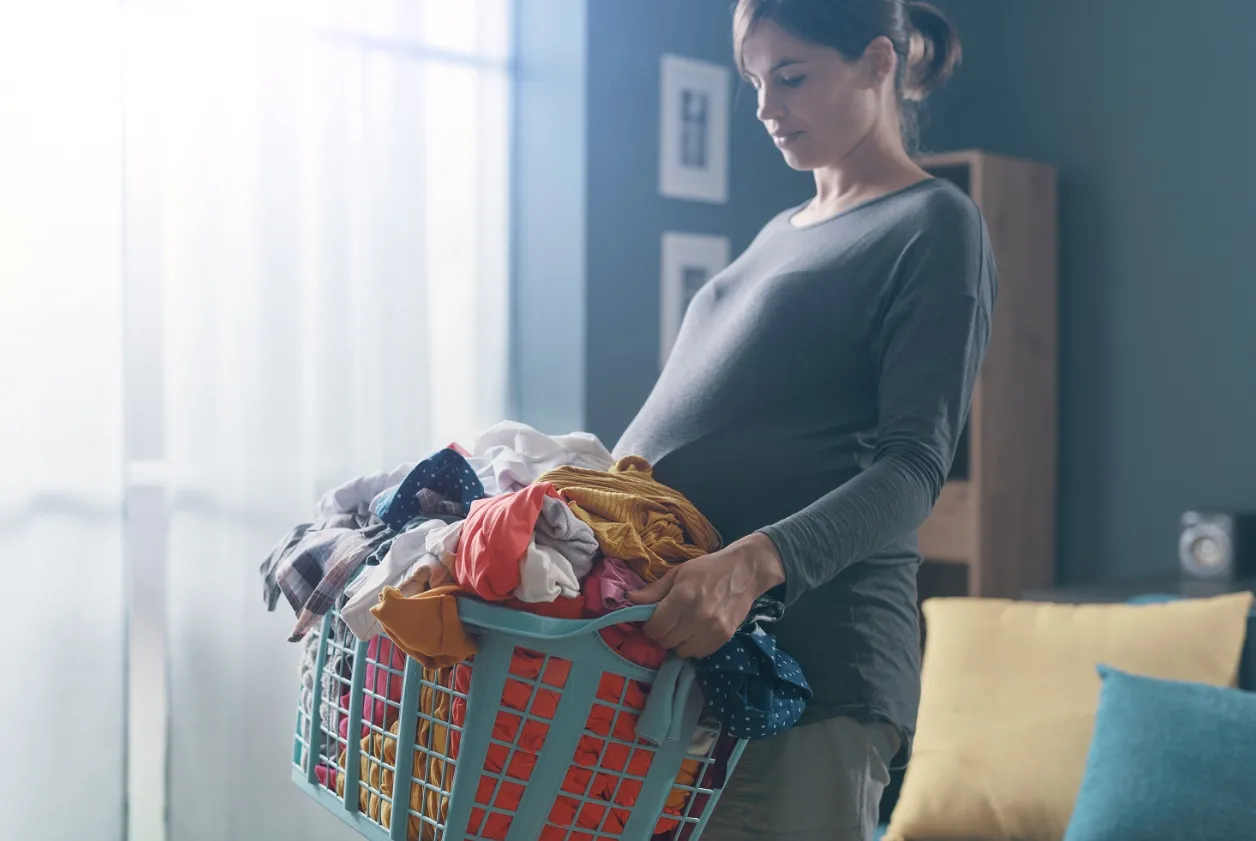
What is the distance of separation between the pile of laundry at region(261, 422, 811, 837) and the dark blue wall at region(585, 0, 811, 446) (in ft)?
6.76

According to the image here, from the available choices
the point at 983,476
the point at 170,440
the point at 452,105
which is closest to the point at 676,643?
the point at 170,440

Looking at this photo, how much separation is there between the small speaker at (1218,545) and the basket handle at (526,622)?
2.48m

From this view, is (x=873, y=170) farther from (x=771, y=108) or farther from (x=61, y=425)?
(x=61, y=425)

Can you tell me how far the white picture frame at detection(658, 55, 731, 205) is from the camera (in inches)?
128

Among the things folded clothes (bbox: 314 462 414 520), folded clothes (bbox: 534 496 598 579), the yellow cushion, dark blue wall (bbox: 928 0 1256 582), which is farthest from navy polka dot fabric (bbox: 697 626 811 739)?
dark blue wall (bbox: 928 0 1256 582)

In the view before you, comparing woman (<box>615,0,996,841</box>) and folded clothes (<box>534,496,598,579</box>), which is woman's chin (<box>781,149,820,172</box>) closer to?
woman (<box>615,0,996,841</box>)

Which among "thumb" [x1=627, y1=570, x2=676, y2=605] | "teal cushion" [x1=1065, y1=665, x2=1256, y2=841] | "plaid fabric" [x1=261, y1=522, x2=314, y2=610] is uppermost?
"thumb" [x1=627, y1=570, x2=676, y2=605]

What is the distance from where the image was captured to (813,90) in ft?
3.94

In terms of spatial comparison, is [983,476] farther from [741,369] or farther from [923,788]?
[741,369]

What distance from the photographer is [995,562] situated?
3387 mm

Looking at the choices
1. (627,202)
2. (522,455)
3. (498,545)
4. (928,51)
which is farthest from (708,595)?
(627,202)

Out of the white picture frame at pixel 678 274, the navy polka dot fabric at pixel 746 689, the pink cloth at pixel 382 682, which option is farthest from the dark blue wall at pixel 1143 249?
the pink cloth at pixel 382 682

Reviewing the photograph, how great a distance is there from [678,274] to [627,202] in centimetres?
22

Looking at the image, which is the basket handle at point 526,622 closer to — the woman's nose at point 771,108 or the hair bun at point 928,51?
the woman's nose at point 771,108
